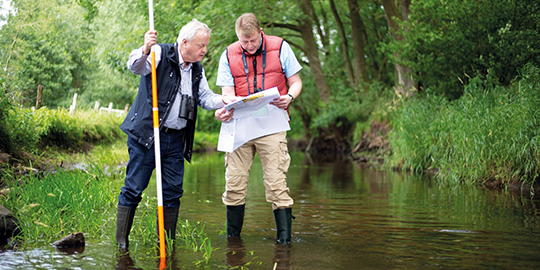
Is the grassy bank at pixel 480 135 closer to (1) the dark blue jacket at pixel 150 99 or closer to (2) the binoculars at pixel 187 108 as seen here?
(2) the binoculars at pixel 187 108

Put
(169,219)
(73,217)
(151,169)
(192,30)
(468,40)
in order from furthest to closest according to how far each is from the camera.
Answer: (468,40) → (73,217) → (169,219) → (151,169) → (192,30)

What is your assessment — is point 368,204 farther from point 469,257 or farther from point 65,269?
point 65,269

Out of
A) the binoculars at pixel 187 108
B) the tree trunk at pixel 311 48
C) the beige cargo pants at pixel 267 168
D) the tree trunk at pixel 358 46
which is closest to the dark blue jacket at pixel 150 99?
the binoculars at pixel 187 108

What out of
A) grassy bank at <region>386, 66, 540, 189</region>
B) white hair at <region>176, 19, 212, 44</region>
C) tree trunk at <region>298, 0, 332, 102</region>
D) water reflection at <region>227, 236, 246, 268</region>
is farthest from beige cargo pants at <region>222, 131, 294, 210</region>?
tree trunk at <region>298, 0, 332, 102</region>

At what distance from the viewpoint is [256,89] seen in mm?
4371

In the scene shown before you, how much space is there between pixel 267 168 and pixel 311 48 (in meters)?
16.4

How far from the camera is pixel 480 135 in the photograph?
27.3 feet

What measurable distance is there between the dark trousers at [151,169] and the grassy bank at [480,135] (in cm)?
539

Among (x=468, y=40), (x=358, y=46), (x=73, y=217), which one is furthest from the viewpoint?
(x=358, y=46)

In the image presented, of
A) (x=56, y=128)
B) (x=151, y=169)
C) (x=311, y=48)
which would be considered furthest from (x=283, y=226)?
(x=311, y=48)

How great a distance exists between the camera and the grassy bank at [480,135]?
24.7 ft

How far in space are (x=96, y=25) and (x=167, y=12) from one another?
22.5ft

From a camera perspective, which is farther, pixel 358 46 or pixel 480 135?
pixel 358 46

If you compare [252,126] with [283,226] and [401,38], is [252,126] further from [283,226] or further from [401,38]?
[401,38]
